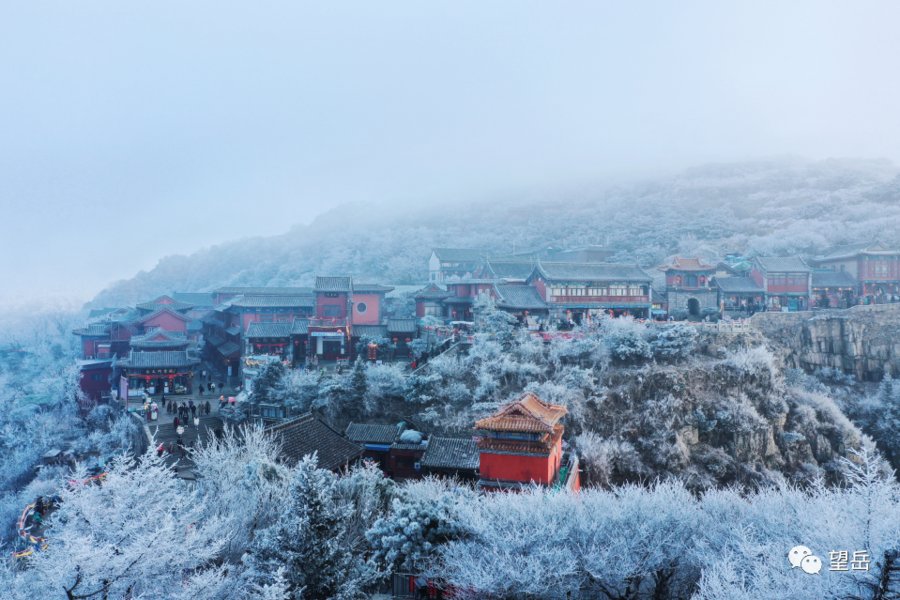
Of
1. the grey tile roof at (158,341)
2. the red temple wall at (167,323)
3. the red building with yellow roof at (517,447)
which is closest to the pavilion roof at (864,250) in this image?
the red building with yellow roof at (517,447)

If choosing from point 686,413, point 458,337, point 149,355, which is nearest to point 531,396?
point 686,413

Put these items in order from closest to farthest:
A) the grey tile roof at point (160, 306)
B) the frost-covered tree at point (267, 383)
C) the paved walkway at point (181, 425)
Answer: the paved walkway at point (181, 425) → the frost-covered tree at point (267, 383) → the grey tile roof at point (160, 306)

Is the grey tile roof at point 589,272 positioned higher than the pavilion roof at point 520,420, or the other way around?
the grey tile roof at point 589,272

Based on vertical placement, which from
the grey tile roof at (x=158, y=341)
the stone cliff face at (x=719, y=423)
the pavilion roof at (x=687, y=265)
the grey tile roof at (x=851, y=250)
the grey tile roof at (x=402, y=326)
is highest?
the grey tile roof at (x=851, y=250)

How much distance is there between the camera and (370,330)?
129 feet

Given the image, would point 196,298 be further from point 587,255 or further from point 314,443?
point 587,255

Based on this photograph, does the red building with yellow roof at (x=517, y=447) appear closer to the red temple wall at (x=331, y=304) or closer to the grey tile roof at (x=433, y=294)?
the red temple wall at (x=331, y=304)

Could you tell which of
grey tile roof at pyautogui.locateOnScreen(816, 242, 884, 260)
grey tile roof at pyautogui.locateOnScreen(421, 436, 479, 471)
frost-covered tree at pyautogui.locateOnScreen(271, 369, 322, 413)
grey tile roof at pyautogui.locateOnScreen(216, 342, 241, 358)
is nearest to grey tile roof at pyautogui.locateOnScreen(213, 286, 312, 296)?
grey tile roof at pyautogui.locateOnScreen(216, 342, 241, 358)

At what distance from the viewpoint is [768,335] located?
1470 inches

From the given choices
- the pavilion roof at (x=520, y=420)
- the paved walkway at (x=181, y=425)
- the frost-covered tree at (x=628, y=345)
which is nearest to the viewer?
the pavilion roof at (x=520, y=420)

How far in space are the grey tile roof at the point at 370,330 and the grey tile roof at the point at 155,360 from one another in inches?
475

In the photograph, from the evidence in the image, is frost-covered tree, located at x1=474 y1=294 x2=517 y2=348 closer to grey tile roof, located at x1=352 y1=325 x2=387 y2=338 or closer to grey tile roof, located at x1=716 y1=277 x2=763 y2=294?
grey tile roof, located at x1=352 y1=325 x2=387 y2=338

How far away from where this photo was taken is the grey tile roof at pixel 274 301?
138ft

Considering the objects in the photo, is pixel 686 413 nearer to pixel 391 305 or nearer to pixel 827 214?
pixel 391 305
